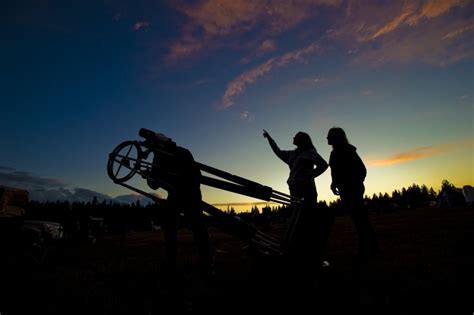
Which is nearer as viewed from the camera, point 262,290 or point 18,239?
point 262,290

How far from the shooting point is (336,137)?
5988mm

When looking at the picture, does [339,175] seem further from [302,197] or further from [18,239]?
[18,239]

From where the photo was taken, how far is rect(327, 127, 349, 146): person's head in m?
5.96

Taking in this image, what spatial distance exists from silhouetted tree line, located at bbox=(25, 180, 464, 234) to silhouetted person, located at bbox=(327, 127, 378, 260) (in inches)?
13.5

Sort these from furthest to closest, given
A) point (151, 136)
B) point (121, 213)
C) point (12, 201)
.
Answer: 1. point (121, 213)
2. point (12, 201)
3. point (151, 136)

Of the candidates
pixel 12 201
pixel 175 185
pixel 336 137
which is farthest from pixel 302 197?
pixel 12 201

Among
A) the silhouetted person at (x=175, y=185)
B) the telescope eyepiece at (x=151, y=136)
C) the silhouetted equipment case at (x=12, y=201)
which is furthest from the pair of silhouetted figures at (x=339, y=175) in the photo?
the silhouetted equipment case at (x=12, y=201)

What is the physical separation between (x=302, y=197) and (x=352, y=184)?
1.38 m

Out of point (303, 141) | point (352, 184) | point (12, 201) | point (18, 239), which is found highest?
point (303, 141)

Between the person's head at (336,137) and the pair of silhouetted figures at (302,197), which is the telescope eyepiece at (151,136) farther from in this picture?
the person's head at (336,137)

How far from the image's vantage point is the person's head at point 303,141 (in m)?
5.43

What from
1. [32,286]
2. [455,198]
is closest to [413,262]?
[32,286]

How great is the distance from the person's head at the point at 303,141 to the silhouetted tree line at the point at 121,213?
4.15ft

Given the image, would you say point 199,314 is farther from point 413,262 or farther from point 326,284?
point 413,262
